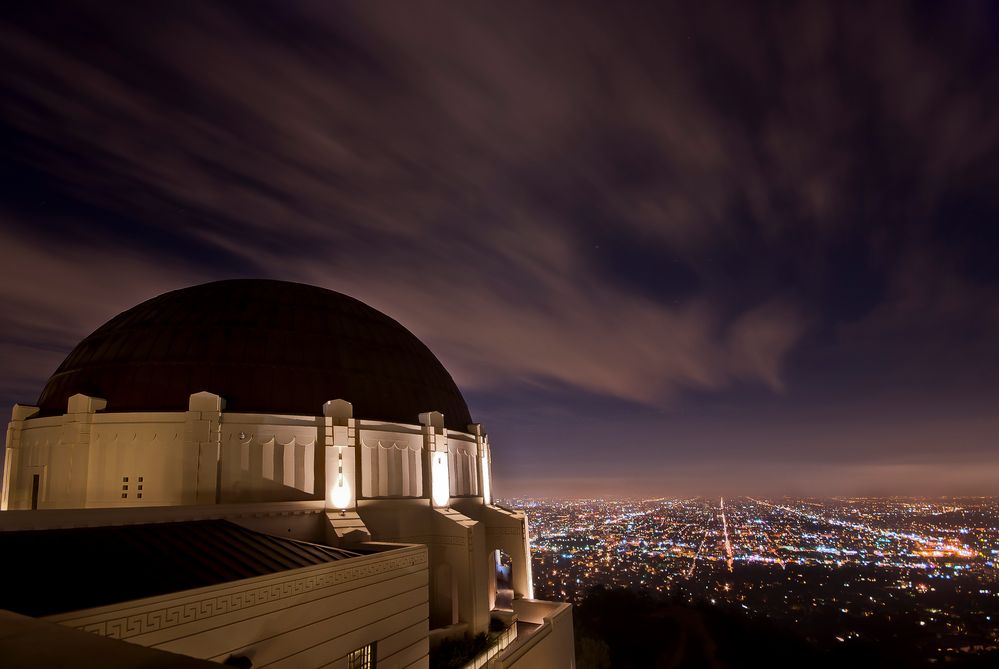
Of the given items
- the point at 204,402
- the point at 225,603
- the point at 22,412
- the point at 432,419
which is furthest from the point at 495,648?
the point at 22,412

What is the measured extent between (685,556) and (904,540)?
68.3 metres

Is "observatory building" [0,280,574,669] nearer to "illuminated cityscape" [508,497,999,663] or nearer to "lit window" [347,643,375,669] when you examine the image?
"lit window" [347,643,375,669]

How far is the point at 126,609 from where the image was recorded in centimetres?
925

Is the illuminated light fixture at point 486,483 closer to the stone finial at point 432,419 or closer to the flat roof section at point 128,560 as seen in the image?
the stone finial at point 432,419

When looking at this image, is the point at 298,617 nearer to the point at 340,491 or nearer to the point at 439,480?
the point at 340,491

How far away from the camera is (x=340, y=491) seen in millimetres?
22594

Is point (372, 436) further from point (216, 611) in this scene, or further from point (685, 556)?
point (685, 556)

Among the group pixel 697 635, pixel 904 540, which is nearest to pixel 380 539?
pixel 697 635

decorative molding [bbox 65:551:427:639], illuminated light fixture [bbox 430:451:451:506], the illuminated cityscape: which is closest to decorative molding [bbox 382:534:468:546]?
illuminated light fixture [bbox 430:451:451:506]

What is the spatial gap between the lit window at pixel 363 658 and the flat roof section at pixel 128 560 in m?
2.43

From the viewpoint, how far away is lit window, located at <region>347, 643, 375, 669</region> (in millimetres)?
14539

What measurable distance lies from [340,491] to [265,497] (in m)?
2.82

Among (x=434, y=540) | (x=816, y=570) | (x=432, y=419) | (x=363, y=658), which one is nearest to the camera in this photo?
(x=363, y=658)

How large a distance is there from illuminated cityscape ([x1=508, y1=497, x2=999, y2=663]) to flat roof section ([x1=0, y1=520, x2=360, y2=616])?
6338cm
